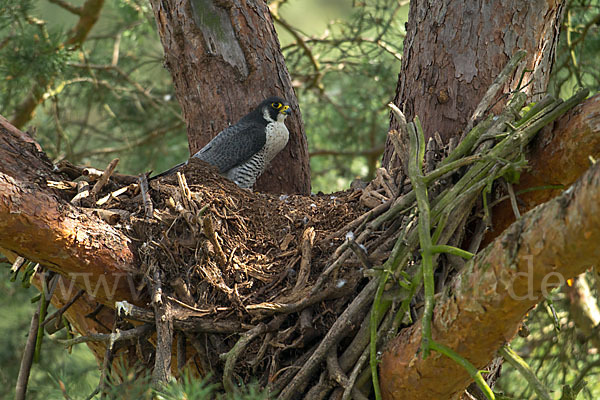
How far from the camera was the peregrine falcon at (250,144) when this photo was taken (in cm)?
378

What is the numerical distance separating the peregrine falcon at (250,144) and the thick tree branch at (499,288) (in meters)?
2.05

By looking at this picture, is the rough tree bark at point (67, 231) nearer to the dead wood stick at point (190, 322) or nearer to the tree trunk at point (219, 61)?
the dead wood stick at point (190, 322)

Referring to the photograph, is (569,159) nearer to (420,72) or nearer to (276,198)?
(420,72)

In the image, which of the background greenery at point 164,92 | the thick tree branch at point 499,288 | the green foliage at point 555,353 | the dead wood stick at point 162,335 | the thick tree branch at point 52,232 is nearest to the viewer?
the thick tree branch at point 499,288

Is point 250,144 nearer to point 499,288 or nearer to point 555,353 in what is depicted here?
point 499,288

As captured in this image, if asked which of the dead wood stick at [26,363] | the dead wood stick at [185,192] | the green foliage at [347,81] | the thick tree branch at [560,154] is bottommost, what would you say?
the dead wood stick at [26,363]

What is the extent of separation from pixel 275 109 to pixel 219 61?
45 centimetres

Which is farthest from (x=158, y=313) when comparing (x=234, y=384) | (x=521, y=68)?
(x=521, y=68)

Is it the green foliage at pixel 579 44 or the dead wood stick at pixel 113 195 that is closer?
the dead wood stick at pixel 113 195

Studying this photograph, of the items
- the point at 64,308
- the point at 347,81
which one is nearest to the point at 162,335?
the point at 64,308

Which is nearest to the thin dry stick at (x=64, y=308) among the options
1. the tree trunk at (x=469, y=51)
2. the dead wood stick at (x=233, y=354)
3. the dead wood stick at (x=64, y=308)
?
the dead wood stick at (x=64, y=308)

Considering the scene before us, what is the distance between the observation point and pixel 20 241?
216 centimetres

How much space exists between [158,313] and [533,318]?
3253 millimetres

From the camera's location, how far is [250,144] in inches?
159
